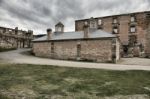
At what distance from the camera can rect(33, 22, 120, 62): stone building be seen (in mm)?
25078

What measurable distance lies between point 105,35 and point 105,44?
1.65 m

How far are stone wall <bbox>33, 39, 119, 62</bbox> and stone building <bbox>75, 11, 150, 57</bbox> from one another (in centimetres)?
866

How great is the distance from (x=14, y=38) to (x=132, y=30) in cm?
3333

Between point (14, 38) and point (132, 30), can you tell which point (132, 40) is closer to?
point (132, 30)

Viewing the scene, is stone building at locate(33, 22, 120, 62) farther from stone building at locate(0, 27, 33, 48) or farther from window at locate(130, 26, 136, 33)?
window at locate(130, 26, 136, 33)

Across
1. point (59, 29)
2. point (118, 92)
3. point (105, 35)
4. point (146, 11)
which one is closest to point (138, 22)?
point (146, 11)

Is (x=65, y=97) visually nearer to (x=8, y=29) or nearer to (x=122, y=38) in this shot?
(x=122, y=38)

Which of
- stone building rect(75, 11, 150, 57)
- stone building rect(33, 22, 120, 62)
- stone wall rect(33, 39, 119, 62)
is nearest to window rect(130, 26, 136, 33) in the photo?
stone building rect(75, 11, 150, 57)

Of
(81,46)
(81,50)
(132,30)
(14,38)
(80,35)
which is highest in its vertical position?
(132,30)

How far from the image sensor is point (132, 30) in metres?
38.5

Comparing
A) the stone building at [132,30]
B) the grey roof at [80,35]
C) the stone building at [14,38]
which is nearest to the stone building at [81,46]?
the grey roof at [80,35]

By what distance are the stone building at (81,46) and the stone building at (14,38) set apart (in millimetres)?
12382

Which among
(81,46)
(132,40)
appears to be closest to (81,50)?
(81,46)

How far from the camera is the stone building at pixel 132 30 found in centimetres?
3619
